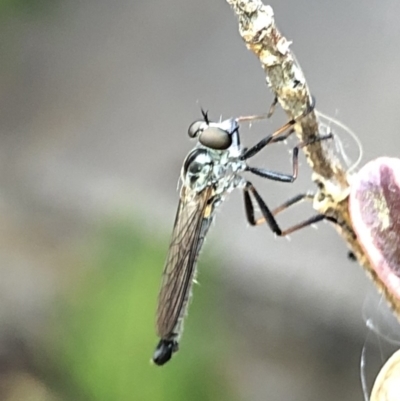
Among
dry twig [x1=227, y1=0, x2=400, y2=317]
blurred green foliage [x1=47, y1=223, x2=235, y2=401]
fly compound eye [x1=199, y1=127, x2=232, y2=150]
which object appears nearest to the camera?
dry twig [x1=227, y1=0, x2=400, y2=317]

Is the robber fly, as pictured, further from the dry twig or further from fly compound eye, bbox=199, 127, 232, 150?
the dry twig

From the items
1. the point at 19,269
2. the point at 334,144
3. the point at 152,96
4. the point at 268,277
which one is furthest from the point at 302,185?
the point at 334,144

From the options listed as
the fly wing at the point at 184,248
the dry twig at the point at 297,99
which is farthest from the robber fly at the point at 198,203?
the dry twig at the point at 297,99

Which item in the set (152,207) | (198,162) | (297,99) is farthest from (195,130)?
(152,207)

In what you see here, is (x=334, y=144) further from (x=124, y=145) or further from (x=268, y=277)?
(x=124, y=145)

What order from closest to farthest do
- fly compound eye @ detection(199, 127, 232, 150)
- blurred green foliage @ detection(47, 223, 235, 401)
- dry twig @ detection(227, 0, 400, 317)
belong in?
dry twig @ detection(227, 0, 400, 317), fly compound eye @ detection(199, 127, 232, 150), blurred green foliage @ detection(47, 223, 235, 401)

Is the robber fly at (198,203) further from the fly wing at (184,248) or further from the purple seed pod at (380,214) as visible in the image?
the purple seed pod at (380,214)

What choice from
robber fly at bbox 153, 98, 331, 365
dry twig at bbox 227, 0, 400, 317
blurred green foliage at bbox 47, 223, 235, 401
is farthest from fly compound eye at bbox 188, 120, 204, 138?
blurred green foliage at bbox 47, 223, 235, 401
